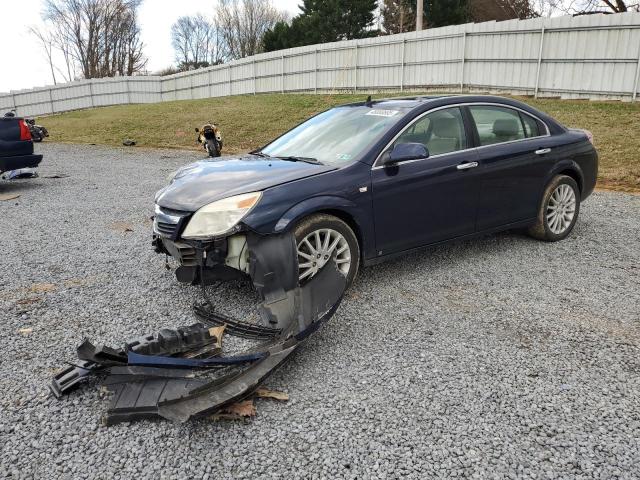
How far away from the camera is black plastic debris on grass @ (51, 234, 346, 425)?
103 inches

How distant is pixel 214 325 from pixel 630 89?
47.2 ft

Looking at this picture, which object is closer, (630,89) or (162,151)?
(630,89)

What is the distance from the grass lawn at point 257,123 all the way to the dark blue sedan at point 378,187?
4655mm

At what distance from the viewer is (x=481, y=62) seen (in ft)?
55.7

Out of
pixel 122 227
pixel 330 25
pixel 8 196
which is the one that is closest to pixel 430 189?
pixel 122 227

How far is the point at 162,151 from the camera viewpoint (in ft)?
50.9

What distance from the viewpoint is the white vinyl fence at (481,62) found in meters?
14.2

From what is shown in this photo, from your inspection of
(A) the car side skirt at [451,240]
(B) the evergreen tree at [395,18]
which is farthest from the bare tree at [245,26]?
(A) the car side skirt at [451,240]

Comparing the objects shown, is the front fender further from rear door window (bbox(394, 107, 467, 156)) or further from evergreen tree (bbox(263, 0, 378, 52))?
evergreen tree (bbox(263, 0, 378, 52))

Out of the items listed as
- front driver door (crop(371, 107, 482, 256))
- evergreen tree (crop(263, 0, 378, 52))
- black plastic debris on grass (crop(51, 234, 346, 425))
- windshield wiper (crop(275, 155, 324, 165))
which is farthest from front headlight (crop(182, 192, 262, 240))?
evergreen tree (crop(263, 0, 378, 52))

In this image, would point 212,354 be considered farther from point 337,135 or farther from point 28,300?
point 337,135

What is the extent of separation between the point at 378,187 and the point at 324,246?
0.67 metres

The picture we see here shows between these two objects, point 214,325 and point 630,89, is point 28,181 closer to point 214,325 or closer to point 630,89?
point 214,325

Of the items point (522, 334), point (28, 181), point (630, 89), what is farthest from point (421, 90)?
point (522, 334)
